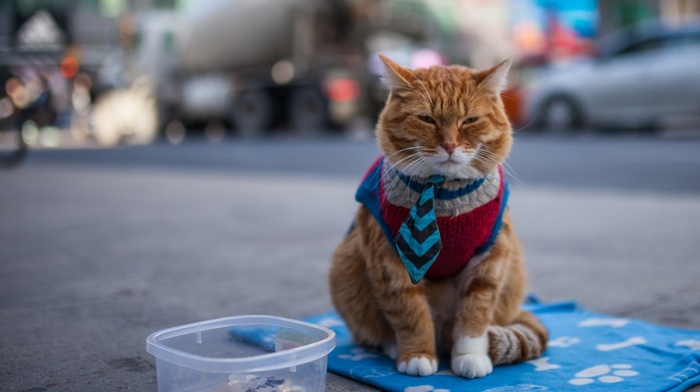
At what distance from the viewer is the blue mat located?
2.00 metres

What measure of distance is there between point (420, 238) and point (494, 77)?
1.80 feet

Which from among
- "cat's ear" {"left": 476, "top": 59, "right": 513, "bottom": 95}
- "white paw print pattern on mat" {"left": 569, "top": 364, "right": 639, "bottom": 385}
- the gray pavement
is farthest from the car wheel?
"white paw print pattern on mat" {"left": 569, "top": 364, "right": 639, "bottom": 385}

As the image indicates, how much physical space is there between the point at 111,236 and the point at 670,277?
3320 millimetres

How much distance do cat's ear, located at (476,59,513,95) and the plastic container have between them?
889 mm

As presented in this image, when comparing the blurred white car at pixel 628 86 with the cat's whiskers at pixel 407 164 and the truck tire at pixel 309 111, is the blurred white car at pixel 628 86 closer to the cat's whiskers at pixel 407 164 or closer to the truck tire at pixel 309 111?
the truck tire at pixel 309 111

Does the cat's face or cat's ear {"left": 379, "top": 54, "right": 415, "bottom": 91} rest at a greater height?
cat's ear {"left": 379, "top": 54, "right": 415, "bottom": 91}

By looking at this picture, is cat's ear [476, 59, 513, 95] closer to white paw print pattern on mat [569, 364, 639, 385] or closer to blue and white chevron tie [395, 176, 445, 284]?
blue and white chevron tie [395, 176, 445, 284]

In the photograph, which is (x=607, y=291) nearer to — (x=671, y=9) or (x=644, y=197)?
(x=644, y=197)

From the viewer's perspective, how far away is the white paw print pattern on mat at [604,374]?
2.04 meters

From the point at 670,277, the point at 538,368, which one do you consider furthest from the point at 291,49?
the point at 538,368

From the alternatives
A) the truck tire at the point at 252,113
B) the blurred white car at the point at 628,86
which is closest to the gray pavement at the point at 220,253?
the blurred white car at the point at 628,86

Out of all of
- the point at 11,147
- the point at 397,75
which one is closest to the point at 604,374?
the point at 397,75

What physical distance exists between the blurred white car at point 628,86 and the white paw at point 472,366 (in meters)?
9.70

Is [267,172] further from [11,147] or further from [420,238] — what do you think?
[420,238]
